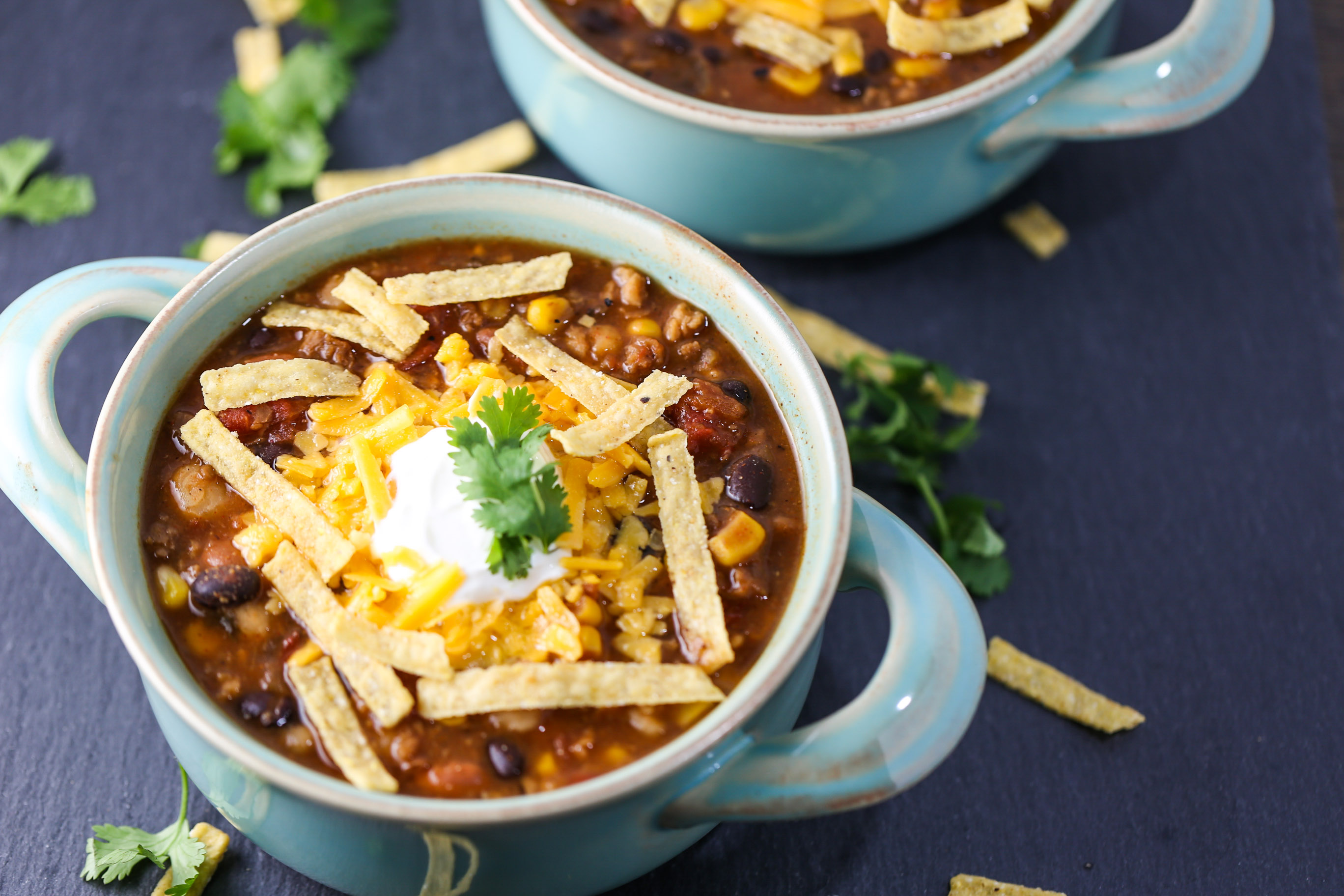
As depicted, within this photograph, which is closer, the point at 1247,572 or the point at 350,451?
the point at 350,451

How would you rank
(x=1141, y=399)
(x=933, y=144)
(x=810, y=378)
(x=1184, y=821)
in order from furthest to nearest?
(x=1141, y=399)
(x=933, y=144)
(x=1184, y=821)
(x=810, y=378)

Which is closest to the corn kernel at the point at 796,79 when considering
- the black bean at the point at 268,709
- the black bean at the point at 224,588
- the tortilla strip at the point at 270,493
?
the tortilla strip at the point at 270,493

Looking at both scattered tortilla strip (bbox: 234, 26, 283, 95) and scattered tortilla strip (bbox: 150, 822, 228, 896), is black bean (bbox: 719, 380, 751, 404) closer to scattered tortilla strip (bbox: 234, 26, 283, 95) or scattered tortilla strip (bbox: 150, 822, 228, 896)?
scattered tortilla strip (bbox: 150, 822, 228, 896)

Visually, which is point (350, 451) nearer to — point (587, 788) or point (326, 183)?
point (587, 788)

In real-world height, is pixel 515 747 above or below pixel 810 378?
below

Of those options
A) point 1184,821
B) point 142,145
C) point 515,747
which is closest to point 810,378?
point 515,747

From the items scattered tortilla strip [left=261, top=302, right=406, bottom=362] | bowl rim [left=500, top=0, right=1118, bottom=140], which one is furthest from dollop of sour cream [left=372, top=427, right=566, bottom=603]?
bowl rim [left=500, top=0, right=1118, bottom=140]

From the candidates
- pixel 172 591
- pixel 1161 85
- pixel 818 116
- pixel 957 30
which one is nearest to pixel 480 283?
pixel 172 591
